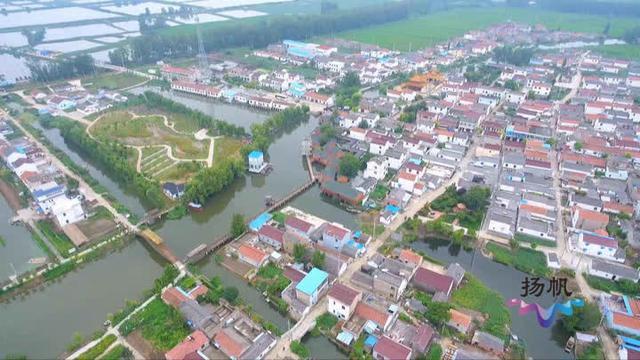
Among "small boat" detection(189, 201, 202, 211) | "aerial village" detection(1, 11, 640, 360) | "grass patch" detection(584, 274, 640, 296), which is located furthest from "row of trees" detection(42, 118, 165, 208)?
"grass patch" detection(584, 274, 640, 296)

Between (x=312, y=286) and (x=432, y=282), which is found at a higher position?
(x=312, y=286)

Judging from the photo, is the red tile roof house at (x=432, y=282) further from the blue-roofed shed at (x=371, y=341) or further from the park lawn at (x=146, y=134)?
the park lawn at (x=146, y=134)

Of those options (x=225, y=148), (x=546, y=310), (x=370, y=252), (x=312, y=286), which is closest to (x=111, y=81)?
(x=225, y=148)

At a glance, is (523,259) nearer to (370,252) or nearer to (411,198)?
(411,198)

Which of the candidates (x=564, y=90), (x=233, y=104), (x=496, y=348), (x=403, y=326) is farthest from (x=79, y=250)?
(x=564, y=90)

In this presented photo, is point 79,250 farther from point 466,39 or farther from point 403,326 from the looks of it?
point 466,39

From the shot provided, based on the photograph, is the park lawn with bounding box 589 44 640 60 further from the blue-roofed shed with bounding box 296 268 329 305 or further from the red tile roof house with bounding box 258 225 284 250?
the blue-roofed shed with bounding box 296 268 329 305
